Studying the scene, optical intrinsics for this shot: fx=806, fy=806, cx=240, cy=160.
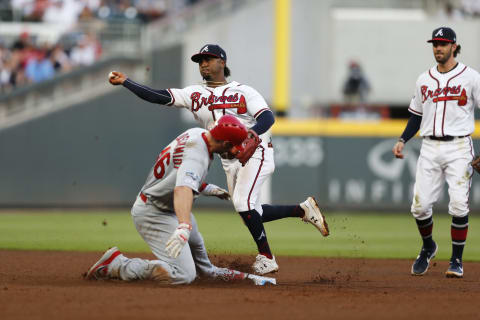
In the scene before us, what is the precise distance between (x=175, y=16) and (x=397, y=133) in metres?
6.39

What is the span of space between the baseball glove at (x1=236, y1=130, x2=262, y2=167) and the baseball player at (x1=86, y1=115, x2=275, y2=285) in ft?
0.47

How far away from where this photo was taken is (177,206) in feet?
17.2

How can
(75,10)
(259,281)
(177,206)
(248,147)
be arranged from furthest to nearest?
(75,10) < (259,281) < (248,147) < (177,206)

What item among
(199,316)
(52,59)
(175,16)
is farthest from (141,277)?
(175,16)

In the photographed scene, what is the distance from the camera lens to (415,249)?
394 inches

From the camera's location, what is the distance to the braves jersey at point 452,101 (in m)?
7.00

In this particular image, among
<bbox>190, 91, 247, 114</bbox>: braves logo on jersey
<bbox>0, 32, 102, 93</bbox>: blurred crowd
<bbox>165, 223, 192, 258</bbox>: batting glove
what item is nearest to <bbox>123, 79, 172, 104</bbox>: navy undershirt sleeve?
<bbox>190, 91, 247, 114</bbox>: braves logo on jersey

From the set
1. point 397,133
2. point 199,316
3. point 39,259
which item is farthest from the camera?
point 397,133

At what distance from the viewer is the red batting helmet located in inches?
216

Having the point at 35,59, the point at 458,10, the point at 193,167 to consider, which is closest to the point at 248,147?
the point at 193,167

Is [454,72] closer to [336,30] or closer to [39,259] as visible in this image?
[39,259]

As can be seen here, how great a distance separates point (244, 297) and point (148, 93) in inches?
87.2

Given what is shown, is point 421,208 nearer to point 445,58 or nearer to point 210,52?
point 445,58

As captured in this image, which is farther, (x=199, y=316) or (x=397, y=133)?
(x=397, y=133)
